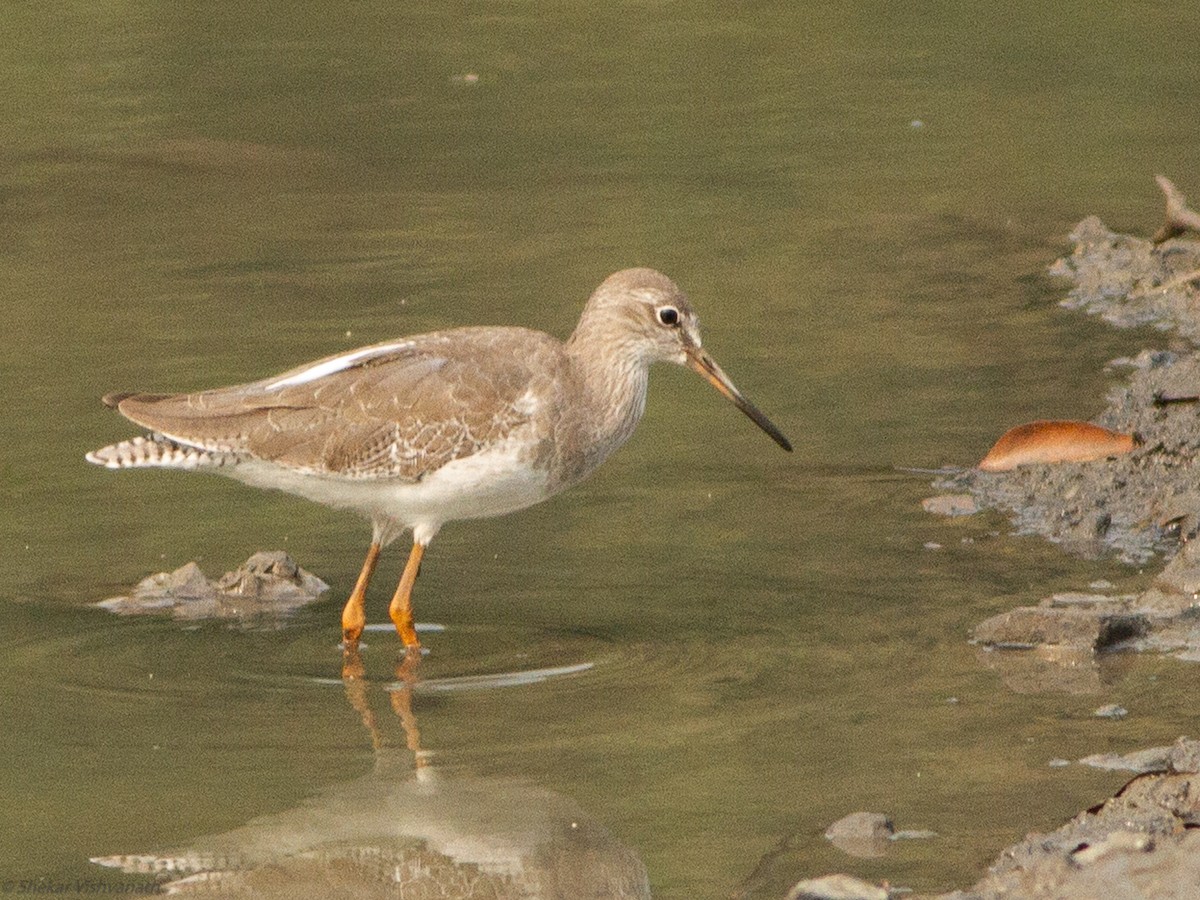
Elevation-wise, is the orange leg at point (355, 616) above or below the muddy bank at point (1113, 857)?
below

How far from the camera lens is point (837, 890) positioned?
5438 mm

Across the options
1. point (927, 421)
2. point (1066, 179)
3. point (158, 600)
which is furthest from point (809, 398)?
point (1066, 179)

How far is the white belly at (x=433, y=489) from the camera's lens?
8.02 metres

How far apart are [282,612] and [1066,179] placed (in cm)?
777

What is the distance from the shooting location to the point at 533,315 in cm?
1166

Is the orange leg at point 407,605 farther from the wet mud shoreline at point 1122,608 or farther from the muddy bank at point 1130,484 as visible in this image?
the muddy bank at point 1130,484

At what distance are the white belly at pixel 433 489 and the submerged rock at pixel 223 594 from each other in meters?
0.32

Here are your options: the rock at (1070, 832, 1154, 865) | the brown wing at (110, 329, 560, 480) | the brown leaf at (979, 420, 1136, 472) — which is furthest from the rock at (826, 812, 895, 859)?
the brown leaf at (979, 420, 1136, 472)

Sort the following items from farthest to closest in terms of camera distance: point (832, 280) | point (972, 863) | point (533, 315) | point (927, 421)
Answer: point (832, 280)
point (533, 315)
point (927, 421)
point (972, 863)

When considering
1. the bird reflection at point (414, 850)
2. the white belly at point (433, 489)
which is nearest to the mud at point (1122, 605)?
the bird reflection at point (414, 850)

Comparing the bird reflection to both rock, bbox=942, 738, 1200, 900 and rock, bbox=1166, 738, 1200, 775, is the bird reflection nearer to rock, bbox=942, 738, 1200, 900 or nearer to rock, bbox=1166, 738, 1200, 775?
rock, bbox=942, 738, 1200, 900

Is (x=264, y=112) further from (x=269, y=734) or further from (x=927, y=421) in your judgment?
(x=269, y=734)

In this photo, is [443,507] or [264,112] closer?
[443,507]

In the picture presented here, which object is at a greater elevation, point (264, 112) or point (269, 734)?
point (264, 112)
